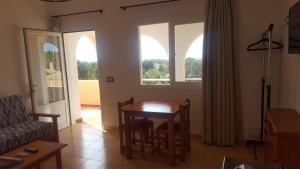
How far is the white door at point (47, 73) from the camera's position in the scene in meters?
4.14

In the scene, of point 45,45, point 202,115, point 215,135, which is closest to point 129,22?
point 45,45

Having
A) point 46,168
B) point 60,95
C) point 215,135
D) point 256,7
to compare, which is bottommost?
point 46,168

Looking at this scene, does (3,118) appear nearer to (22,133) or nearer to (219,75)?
(22,133)

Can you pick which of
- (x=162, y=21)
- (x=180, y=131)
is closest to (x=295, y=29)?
(x=180, y=131)

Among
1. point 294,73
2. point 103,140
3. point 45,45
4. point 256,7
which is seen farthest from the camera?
point 45,45

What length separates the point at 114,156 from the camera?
10.9 feet

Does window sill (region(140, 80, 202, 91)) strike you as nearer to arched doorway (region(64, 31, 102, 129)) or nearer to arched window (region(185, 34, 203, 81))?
arched window (region(185, 34, 203, 81))

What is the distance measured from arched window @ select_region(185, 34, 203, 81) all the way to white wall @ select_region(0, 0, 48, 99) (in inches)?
113

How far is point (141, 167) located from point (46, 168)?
49.8 inches

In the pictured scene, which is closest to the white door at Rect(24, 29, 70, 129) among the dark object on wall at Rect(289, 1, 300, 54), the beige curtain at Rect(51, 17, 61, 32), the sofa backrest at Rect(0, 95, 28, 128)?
the beige curtain at Rect(51, 17, 61, 32)

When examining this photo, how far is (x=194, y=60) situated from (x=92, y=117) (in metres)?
3.00

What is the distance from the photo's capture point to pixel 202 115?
3.76m

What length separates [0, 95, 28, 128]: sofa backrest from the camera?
3471mm

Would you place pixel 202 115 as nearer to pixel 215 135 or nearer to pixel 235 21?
pixel 215 135
